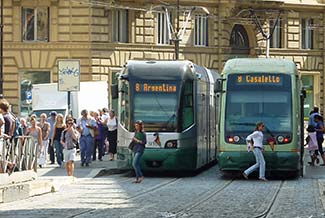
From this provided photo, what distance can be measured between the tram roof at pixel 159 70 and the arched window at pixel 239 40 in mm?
31609

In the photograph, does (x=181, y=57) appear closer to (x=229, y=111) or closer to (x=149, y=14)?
(x=149, y=14)

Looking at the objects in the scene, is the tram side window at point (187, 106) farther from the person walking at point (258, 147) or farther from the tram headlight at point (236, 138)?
the person walking at point (258, 147)

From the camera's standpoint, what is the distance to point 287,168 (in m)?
27.9

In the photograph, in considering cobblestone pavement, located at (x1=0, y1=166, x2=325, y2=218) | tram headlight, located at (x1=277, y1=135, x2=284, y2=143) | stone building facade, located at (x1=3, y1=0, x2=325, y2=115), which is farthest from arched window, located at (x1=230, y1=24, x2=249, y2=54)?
tram headlight, located at (x1=277, y1=135, x2=284, y2=143)

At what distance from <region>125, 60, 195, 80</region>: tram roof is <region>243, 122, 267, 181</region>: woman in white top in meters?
2.96

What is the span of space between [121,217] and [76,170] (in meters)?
13.4

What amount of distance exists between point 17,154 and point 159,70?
7.93 metres

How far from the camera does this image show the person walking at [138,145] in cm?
2736

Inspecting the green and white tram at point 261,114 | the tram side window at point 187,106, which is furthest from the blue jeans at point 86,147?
the green and white tram at point 261,114

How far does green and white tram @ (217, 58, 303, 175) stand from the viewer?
2788 cm

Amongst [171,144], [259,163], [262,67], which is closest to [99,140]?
[171,144]

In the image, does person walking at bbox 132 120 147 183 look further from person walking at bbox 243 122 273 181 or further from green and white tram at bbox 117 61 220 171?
person walking at bbox 243 122 273 181

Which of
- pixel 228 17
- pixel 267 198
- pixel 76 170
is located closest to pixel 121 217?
pixel 267 198

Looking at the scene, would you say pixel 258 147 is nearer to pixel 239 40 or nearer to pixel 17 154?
pixel 17 154
